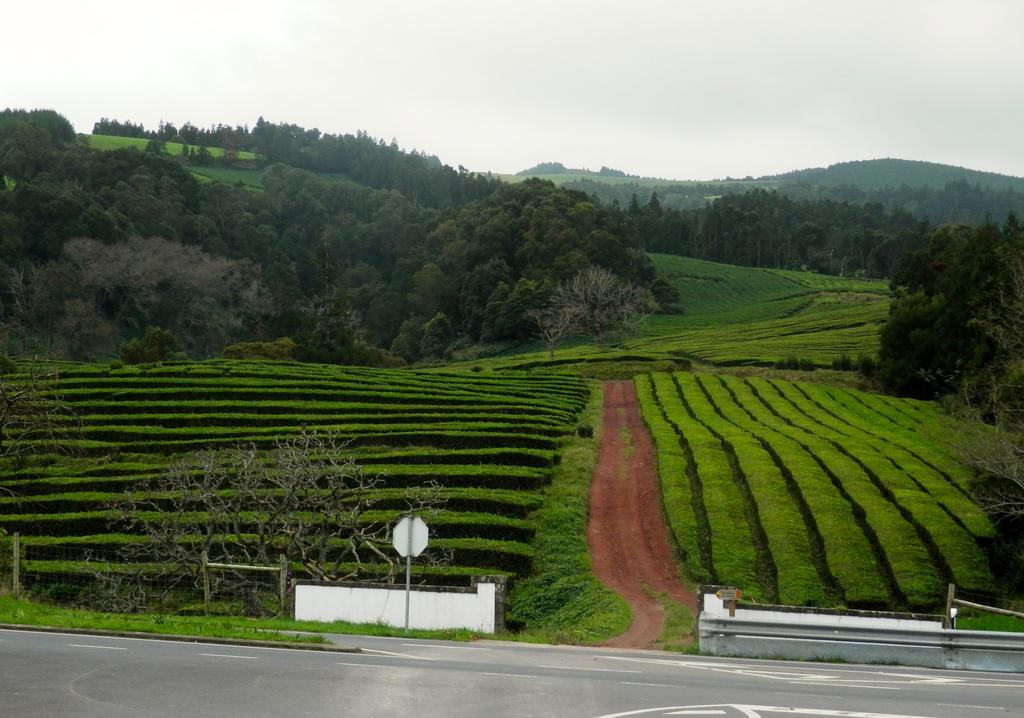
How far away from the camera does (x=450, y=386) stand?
62031mm

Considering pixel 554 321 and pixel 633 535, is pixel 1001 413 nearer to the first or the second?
pixel 633 535

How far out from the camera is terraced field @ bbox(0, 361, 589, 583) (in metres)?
34.1

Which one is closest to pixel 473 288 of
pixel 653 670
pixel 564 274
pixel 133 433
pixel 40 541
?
pixel 564 274

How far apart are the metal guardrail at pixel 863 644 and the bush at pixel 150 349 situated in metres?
65.5

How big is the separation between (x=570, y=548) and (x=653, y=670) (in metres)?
17.4

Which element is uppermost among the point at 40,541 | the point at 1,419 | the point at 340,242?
the point at 340,242

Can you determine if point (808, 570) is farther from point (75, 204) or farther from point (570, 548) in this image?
point (75, 204)

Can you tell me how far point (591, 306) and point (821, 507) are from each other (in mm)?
71583

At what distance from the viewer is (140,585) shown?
2844 centimetres

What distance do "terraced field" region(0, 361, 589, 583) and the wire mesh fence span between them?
40cm

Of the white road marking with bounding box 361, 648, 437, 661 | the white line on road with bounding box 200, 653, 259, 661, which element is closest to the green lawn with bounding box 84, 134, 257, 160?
the white road marking with bounding box 361, 648, 437, 661

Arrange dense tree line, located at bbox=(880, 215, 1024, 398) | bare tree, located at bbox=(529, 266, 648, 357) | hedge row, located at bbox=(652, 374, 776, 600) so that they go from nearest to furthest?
hedge row, located at bbox=(652, 374, 776, 600) → dense tree line, located at bbox=(880, 215, 1024, 398) → bare tree, located at bbox=(529, 266, 648, 357)

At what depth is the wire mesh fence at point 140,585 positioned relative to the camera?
26.5 m

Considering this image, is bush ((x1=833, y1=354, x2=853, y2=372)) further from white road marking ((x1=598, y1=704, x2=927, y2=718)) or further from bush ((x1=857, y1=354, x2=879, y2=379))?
white road marking ((x1=598, y1=704, x2=927, y2=718))
